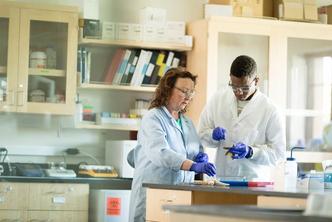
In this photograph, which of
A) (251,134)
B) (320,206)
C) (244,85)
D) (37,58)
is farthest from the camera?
(37,58)

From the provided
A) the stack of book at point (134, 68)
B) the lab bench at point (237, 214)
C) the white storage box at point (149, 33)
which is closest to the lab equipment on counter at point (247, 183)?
the lab bench at point (237, 214)

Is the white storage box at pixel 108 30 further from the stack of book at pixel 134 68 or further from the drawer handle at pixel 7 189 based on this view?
the drawer handle at pixel 7 189

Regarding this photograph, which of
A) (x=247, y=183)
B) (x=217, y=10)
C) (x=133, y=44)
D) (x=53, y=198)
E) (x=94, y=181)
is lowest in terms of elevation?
(x=53, y=198)

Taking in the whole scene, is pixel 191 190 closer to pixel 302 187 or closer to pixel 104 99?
pixel 302 187

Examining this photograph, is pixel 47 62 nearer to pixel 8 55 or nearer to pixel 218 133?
pixel 8 55

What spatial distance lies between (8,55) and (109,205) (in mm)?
1184

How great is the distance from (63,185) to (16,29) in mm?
1066

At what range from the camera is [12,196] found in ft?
17.7

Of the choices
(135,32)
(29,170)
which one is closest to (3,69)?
(29,170)

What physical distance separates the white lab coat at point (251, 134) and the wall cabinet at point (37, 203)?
1.20 meters

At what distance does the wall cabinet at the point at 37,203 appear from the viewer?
538 centimetres

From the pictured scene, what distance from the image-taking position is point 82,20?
5.60 m

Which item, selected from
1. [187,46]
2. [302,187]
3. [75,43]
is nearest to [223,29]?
[187,46]

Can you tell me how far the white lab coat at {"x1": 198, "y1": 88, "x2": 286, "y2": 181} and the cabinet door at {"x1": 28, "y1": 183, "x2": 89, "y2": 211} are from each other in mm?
1171
